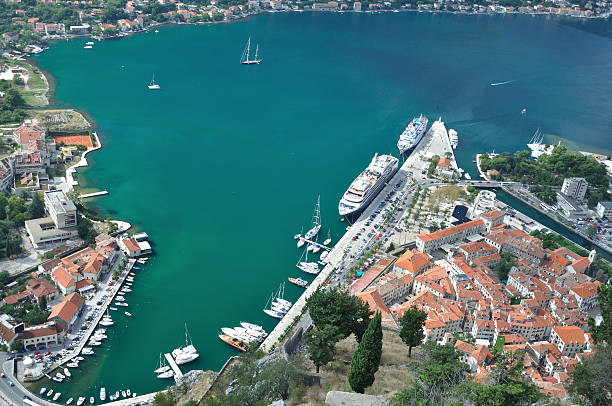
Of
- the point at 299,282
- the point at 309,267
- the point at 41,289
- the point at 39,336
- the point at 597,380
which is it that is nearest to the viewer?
the point at 597,380

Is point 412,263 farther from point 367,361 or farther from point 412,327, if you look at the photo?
point 367,361

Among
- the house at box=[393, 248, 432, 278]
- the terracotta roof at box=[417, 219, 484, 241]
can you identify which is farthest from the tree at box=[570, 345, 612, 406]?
the terracotta roof at box=[417, 219, 484, 241]

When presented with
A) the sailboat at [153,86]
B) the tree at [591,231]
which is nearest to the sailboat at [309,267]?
the tree at [591,231]

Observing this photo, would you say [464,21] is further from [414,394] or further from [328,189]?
[414,394]

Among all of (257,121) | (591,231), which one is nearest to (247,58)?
(257,121)

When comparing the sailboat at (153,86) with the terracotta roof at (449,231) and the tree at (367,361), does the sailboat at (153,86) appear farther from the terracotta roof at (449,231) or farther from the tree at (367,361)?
the tree at (367,361)
